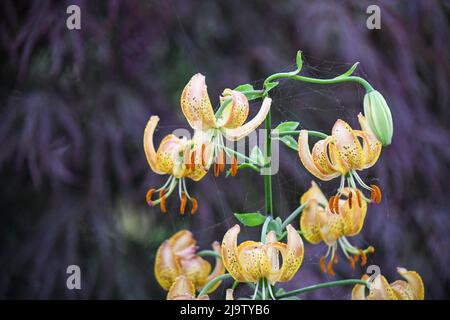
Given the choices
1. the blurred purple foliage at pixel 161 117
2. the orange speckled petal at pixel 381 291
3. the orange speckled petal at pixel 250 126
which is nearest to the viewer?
the orange speckled petal at pixel 250 126

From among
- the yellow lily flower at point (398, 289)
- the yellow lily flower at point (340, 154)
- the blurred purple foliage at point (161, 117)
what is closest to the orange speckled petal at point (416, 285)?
the yellow lily flower at point (398, 289)

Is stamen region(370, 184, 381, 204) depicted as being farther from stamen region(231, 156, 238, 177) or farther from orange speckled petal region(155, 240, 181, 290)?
orange speckled petal region(155, 240, 181, 290)

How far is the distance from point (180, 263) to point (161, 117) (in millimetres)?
480

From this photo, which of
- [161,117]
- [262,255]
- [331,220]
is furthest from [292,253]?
[161,117]

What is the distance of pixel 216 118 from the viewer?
635 mm

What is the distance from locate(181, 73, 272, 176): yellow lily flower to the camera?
0.61 metres

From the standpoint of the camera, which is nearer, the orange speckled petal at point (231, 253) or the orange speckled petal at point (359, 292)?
the orange speckled petal at point (231, 253)

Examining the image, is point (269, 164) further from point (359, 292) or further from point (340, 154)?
point (359, 292)

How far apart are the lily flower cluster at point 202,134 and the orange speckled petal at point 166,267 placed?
99 mm

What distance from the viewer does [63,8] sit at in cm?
115

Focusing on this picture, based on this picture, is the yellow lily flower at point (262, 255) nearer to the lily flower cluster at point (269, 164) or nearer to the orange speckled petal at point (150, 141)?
the lily flower cluster at point (269, 164)

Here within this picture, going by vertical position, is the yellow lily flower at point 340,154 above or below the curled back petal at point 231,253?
above

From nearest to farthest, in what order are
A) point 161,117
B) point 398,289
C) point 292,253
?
1. point 292,253
2. point 398,289
3. point 161,117

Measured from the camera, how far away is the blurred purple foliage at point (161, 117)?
1.15 metres
